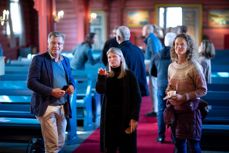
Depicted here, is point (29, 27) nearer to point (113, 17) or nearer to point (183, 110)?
point (113, 17)

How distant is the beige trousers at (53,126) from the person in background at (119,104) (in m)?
0.58

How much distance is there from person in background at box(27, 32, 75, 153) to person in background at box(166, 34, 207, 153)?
108cm

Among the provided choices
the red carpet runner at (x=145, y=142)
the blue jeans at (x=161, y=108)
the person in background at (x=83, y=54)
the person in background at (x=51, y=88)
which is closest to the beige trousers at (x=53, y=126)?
the person in background at (x=51, y=88)

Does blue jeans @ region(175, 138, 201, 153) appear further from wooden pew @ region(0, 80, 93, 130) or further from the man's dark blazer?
wooden pew @ region(0, 80, 93, 130)

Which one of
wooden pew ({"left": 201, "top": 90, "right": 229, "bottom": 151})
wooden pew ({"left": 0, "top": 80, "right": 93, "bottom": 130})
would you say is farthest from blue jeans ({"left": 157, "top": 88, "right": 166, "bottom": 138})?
wooden pew ({"left": 0, "top": 80, "right": 93, "bottom": 130})

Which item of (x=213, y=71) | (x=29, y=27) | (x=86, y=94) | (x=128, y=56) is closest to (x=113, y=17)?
(x=29, y=27)

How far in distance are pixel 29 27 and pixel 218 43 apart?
8.21 metres

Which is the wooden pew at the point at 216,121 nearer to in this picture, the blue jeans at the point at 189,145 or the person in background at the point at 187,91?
the blue jeans at the point at 189,145

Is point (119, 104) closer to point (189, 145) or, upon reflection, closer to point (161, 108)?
point (189, 145)

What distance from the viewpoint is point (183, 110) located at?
3.82 m

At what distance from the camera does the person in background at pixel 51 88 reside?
13.2ft

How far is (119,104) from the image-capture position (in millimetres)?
3803

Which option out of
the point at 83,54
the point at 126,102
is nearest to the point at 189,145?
the point at 126,102

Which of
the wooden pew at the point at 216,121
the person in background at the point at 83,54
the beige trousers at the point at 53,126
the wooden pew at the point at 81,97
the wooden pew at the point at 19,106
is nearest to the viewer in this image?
the beige trousers at the point at 53,126
